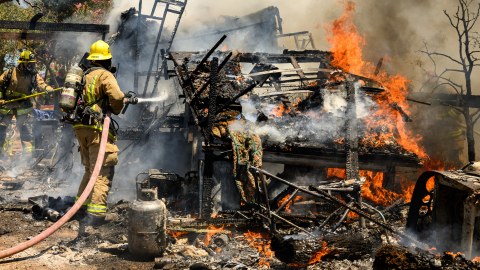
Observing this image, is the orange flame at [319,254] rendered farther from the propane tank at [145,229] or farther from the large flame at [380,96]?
the large flame at [380,96]

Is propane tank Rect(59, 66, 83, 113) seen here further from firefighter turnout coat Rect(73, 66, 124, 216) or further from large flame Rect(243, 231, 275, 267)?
large flame Rect(243, 231, 275, 267)

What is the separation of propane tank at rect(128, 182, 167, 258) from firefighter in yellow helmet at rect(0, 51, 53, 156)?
19.7 feet

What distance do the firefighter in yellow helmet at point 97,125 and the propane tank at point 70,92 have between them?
17 centimetres

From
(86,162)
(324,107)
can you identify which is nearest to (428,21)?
(324,107)

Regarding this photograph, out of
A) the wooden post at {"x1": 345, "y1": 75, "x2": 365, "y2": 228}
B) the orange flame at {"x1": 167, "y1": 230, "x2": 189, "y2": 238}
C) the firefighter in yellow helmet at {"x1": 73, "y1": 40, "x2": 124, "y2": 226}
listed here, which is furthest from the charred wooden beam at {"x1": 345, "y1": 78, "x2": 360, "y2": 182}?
the firefighter in yellow helmet at {"x1": 73, "y1": 40, "x2": 124, "y2": 226}

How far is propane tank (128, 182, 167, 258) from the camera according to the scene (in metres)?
4.44

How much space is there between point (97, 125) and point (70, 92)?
2.10ft

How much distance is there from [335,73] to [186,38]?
1140cm

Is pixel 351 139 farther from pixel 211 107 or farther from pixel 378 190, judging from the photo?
pixel 211 107

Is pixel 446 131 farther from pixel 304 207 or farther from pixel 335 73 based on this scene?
pixel 304 207

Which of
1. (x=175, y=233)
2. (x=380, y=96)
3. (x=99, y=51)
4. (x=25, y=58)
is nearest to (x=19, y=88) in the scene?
(x=25, y=58)

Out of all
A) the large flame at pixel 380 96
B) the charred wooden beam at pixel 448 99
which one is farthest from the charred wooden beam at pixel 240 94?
the charred wooden beam at pixel 448 99

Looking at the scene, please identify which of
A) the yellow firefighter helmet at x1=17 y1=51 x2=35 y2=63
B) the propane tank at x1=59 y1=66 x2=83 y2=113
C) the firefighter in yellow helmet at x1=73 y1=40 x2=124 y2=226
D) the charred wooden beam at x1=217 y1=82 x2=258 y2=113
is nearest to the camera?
the propane tank at x1=59 y1=66 x2=83 y2=113

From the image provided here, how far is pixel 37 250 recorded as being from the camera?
4500 millimetres
